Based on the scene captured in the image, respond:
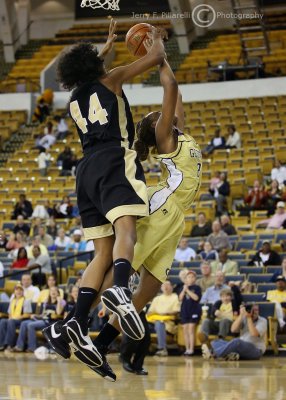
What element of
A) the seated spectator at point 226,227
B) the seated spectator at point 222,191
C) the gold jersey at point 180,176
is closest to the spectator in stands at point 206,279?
the seated spectator at point 226,227

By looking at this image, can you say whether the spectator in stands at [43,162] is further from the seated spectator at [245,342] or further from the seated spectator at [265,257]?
the seated spectator at [245,342]

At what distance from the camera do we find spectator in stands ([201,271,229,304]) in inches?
520

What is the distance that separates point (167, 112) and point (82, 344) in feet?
5.36

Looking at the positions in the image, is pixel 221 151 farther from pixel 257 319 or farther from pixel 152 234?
pixel 152 234

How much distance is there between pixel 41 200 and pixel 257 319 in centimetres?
897

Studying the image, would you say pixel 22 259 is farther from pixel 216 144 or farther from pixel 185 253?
pixel 216 144

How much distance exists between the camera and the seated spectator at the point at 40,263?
52.8ft

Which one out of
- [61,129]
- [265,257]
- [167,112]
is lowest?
[265,257]

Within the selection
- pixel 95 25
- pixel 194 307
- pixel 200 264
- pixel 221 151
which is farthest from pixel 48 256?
pixel 95 25

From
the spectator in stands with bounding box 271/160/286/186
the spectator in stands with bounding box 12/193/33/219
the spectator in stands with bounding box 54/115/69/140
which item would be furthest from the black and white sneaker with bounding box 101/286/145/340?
the spectator in stands with bounding box 54/115/69/140

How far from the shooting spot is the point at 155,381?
8.34 m

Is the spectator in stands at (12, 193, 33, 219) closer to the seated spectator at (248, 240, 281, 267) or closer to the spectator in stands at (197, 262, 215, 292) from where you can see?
the seated spectator at (248, 240, 281, 267)

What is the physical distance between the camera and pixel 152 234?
623 centimetres

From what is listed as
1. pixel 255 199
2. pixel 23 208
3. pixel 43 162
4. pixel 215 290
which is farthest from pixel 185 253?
pixel 43 162
